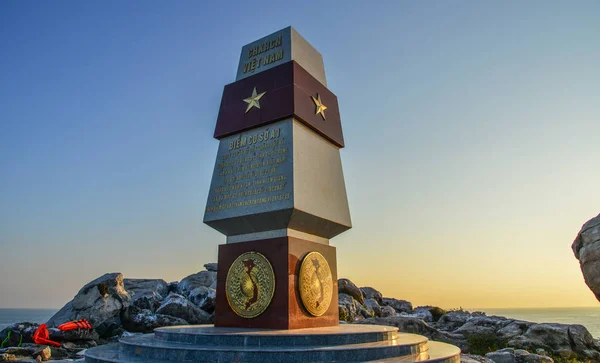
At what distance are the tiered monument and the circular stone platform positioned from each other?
0.9 inches

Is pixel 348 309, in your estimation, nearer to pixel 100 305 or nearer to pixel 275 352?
pixel 100 305

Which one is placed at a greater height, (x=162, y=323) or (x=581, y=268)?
(x=581, y=268)

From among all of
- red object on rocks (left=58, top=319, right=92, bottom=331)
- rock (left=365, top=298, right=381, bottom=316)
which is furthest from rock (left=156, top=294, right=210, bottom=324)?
rock (left=365, top=298, right=381, bottom=316)

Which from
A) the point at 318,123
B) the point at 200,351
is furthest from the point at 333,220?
the point at 200,351

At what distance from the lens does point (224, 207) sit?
9875 millimetres

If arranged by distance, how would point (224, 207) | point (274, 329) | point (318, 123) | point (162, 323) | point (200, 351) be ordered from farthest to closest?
point (162, 323)
point (318, 123)
point (224, 207)
point (274, 329)
point (200, 351)

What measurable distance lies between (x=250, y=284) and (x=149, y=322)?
926cm

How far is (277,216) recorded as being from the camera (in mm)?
9141

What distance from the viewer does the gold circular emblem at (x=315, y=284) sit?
909cm

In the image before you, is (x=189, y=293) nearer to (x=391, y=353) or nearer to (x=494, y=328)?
(x=494, y=328)

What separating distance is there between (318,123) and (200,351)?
19.7ft

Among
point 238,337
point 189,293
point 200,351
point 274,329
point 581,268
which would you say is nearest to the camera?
point 200,351

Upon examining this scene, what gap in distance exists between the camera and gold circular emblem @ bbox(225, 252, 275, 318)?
893 cm

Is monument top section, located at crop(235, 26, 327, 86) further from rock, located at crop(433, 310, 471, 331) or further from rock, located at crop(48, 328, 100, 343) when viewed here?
rock, located at crop(433, 310, 471, 331)
